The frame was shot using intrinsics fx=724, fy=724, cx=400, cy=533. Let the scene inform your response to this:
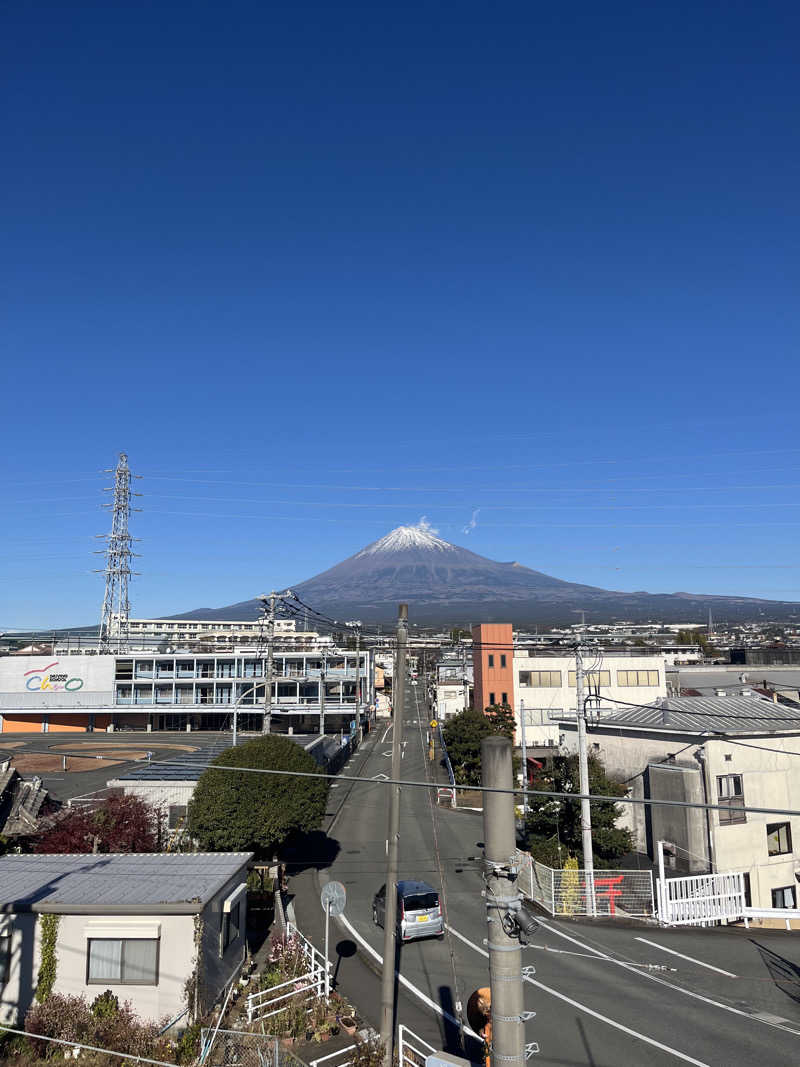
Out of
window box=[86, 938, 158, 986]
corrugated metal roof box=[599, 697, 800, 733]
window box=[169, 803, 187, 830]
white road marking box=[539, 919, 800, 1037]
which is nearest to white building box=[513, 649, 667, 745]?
corrugated metal roof box=[599, 697, 800, 733]

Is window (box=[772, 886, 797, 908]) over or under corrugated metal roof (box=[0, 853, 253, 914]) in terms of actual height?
under

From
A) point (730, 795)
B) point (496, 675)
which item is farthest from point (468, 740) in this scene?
point (730, 795)

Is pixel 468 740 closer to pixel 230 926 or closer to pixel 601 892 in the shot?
pixel 601 892

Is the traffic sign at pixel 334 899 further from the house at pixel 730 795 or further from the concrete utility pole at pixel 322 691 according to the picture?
the concrete utility pole at pixel 322 691

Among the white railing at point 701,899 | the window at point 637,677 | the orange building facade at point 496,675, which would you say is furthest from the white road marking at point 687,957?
the orange building facade at point 496,675

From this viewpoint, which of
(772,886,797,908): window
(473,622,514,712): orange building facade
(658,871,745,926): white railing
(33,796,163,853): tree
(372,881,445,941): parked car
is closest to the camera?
(372,881,445,941): parked car

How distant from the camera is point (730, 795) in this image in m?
23.0

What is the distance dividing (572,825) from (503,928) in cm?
1608

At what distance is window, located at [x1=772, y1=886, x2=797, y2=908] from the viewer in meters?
23.2

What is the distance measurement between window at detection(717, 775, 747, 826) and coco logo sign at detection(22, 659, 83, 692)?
64.4 m

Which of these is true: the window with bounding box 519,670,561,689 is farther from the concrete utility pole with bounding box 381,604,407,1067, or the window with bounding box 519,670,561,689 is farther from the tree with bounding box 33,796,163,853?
the concrete utility pole with bounding box 381,604,407,1067

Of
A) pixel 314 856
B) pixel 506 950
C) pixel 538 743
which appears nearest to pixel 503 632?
pixel 538 743

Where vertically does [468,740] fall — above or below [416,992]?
below

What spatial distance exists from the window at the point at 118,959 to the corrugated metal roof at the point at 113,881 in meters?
0.63
